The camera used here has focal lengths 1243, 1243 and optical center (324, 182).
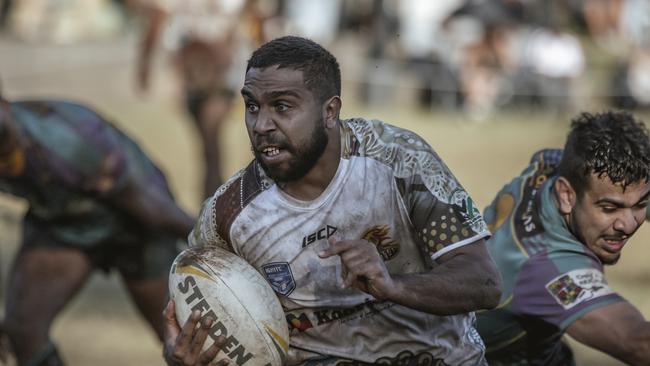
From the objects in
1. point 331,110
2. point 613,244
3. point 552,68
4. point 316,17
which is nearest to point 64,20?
point 316,17

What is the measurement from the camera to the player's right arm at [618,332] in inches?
166

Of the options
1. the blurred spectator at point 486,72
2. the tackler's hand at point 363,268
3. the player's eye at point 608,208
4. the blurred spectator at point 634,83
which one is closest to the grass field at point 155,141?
the blurred spectator at point 486,72

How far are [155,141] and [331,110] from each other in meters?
12.0

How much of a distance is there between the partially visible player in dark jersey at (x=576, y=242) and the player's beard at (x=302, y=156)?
104 centimetres

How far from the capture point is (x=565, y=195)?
14.9 feet

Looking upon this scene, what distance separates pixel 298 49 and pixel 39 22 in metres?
16.8

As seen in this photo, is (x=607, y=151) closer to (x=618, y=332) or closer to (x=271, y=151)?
(x=618, y=332)

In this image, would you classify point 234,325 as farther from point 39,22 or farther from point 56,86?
point 39,22

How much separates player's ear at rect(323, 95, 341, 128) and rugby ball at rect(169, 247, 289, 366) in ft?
1.78

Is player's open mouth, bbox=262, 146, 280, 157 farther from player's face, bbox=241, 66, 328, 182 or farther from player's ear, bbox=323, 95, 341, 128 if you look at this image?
player's ear, bbox=323, 95, 341, 128

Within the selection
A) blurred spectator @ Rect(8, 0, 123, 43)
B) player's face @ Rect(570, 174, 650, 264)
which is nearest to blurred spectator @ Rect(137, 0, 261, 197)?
player's face @ Rect(570, 174, 650, 264)

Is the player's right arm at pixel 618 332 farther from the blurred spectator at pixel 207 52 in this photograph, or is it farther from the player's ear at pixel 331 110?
the blurred spectator at pixel 207 52

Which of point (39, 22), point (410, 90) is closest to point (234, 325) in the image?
point (410, 90)

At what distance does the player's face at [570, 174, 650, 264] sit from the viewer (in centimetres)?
436
